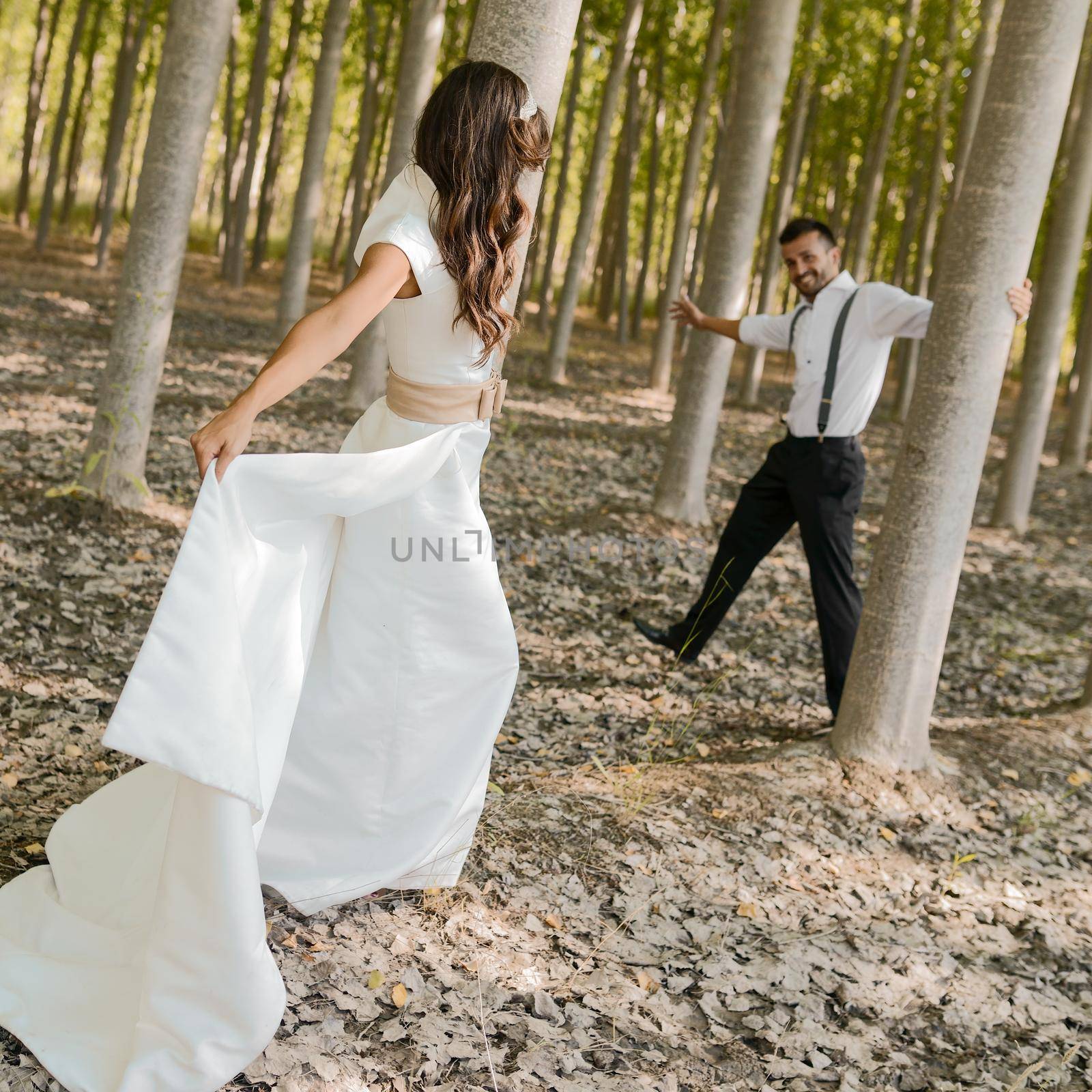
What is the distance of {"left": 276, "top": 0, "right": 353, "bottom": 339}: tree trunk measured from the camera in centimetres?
1326

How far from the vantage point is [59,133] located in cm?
2153

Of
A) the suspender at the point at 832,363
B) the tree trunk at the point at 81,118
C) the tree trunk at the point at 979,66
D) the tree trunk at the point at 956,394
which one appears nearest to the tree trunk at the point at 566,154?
the tree trunk at the point at 979,66

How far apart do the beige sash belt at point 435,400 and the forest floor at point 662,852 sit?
5.69 feet

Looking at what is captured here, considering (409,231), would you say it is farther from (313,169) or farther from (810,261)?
(313,169)

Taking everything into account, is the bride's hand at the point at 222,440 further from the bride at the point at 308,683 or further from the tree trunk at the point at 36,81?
the tree trunk at the point at 36,81

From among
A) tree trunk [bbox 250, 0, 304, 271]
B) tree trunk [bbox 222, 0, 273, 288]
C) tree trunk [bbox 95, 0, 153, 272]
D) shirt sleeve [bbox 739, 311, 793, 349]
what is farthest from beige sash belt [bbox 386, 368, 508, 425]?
tree trunk [bbox 250, 0, 304, 271]

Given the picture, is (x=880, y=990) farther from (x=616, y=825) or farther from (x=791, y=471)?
(x=791, y=471)

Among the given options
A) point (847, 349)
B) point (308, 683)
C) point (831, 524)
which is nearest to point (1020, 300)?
point (847, 349)

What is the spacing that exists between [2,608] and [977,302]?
529 cm

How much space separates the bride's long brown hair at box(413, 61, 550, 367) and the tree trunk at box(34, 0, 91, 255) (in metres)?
20.5

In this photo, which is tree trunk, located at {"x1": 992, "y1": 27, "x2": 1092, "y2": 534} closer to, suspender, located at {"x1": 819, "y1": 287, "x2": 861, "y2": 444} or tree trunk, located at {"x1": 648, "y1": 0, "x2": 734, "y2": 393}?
tree trunk, located at {"x1": 648, "y1": 0, "x2": 734, "y2": 393}

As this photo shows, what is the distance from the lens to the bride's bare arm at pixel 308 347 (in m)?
2.85

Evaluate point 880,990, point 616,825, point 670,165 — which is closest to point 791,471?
point 616,825

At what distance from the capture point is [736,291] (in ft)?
30.0
